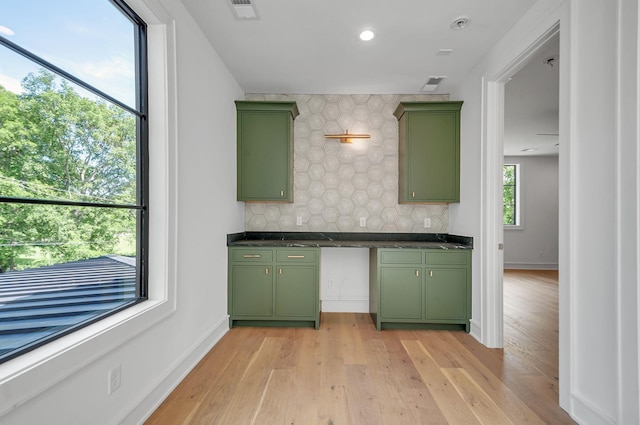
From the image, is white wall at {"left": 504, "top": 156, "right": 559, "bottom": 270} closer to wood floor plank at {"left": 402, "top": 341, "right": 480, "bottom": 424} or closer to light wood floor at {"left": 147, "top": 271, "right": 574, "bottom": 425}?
light wood floor at {"left": 147, "top": 271, "right": 574, "bottom": 425}

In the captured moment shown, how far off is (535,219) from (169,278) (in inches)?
318

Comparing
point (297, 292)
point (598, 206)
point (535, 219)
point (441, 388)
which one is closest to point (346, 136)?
point (297, 292)

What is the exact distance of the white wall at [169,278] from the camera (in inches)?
48.6

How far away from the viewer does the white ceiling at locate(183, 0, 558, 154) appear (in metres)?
2.24

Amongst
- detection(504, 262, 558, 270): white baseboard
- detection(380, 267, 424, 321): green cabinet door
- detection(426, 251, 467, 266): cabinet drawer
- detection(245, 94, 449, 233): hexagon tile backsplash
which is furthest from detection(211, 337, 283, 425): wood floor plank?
detection(504, 262, 558, 270): white baseboard

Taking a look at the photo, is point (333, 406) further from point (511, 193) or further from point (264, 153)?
point (511, 193)

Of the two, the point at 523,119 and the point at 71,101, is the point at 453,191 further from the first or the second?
the point at 71,101

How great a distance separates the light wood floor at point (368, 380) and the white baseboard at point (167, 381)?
0.05 meters

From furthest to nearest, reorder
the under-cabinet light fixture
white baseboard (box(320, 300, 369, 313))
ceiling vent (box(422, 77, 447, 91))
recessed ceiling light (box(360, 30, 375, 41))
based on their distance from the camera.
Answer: white baseboard (box(320, 300, 369, 313))
the under-cabinet light fixture
ceiling vent (box(422, 77, 447, 91))
recessed ceiling light (box(360, 30, 375, 41))

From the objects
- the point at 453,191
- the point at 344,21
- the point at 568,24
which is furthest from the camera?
the point at 453,191

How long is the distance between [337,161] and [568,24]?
240 cm

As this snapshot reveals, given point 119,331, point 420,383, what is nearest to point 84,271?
point 119,331

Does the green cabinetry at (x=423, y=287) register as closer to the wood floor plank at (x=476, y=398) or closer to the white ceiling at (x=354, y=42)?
the wood floor plank at (x=476, y=398)

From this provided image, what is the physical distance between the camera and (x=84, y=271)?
4.93ft
